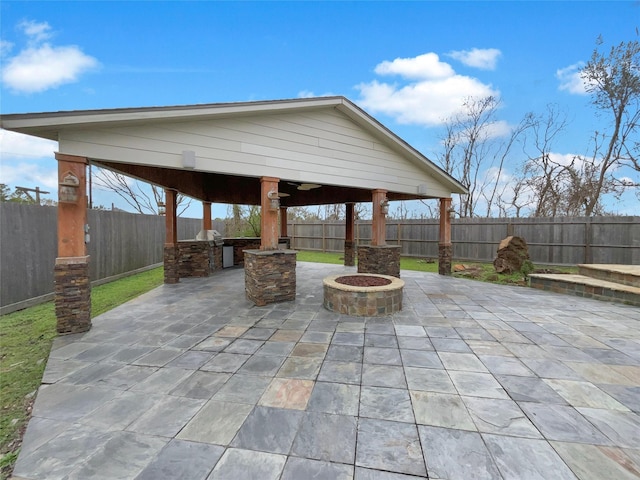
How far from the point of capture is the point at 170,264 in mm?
7785

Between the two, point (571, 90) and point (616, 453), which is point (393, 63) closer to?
point (571, 90)

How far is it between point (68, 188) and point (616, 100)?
19077 millimetres

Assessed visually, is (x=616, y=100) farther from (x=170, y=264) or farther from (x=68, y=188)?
(x=68, y=188)

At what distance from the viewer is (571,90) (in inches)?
510

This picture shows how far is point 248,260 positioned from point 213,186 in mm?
4975

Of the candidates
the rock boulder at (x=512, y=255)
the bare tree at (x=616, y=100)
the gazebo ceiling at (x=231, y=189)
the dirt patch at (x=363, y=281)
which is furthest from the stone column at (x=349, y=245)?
the bare tree at (x=616, y=100)

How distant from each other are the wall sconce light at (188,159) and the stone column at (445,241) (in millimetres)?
8114

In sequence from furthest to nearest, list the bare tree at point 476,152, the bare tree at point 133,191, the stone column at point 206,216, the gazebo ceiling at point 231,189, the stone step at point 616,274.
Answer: the bare tree at point 133,191 → the bare tree at point 476,152 → the stone column at point 206,216 → the gazebo ceiling at point 231,189 → the stone step at point 616,274

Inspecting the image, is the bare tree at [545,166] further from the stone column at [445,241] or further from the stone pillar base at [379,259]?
the stone pillar base at [379,259]

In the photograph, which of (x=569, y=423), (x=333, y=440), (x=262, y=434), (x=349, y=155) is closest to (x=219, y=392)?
(x=262, y=434)

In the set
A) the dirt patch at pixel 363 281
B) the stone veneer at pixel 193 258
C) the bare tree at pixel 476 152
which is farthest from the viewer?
the bare tree at pixel 476 152

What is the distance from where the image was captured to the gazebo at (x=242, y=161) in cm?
420

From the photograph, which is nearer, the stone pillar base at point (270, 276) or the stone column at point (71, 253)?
the stone column at point (71, 253)

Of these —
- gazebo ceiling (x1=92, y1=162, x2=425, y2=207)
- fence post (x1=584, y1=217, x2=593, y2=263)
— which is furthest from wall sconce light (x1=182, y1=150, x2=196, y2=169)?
fence post (x1=584, y1=217, x2=593, y2=263)
